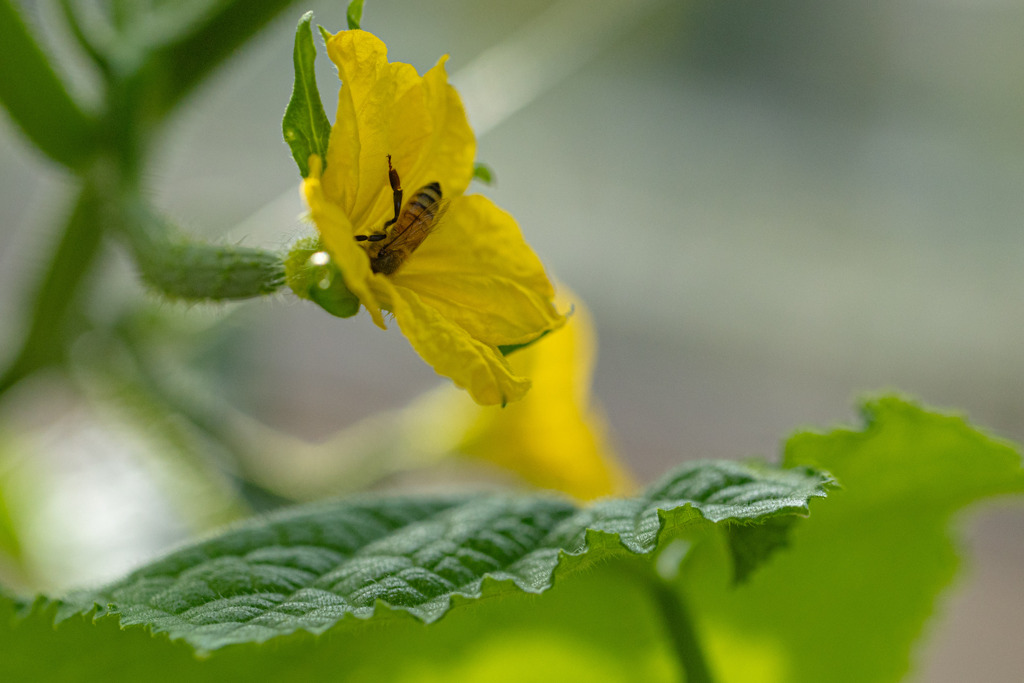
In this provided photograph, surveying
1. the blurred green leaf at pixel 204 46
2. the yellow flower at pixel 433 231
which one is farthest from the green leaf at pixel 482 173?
the blurred green leaf at pixel 204 46

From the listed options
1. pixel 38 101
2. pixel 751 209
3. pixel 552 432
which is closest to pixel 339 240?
pixel 38 101

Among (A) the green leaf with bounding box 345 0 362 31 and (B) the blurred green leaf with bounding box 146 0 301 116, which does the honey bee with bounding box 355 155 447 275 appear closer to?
(A) the green leaf with bounding box 345 0 362 31

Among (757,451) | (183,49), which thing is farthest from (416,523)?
(757,451)

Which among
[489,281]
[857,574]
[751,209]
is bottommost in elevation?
[857,574]

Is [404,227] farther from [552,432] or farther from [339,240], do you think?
[552,432]

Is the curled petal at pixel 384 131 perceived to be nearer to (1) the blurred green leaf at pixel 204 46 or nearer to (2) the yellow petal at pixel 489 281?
(2) the yellow petal at pixel 489 281

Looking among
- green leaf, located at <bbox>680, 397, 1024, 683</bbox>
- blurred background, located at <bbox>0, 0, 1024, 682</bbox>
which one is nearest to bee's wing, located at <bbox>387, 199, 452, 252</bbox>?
green leaf, located at <bbox>680, 397, 1024, 683</bbox>
